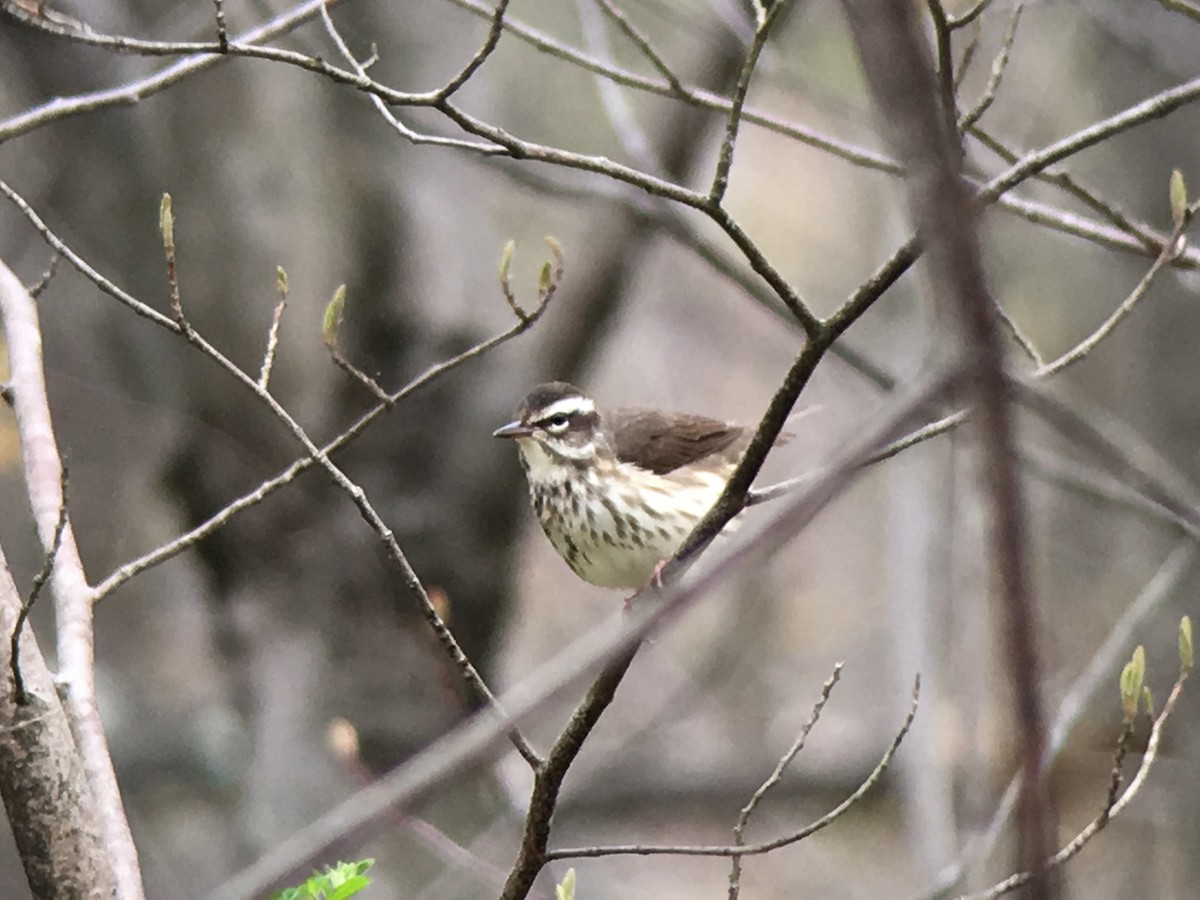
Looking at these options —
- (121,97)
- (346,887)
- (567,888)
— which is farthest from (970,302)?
(121,97)

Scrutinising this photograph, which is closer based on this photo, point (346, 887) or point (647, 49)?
point (346, 887)

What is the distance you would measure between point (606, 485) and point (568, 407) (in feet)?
0.98

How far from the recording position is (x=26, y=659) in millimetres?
2512

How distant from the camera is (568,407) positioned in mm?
4816

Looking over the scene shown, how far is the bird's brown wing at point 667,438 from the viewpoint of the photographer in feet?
16.3

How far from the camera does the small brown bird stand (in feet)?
15.1

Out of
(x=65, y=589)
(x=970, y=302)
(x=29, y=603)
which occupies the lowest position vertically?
(x=970, y=302)

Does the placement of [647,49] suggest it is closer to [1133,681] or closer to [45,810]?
[1133,681]

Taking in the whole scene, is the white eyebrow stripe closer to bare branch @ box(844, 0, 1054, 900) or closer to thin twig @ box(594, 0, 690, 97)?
thin twig @ box(594, 0, 690, 97)

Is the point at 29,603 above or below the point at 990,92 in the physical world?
below

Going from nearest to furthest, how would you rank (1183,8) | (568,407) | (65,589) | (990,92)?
(65,589), (990,92), (1183,8), (568,407)

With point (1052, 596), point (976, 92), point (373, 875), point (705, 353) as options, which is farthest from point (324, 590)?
point (705, 353)

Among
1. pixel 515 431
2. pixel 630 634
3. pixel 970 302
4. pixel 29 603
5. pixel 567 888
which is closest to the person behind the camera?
pixel 970 302

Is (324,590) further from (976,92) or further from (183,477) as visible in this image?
(976,92)
